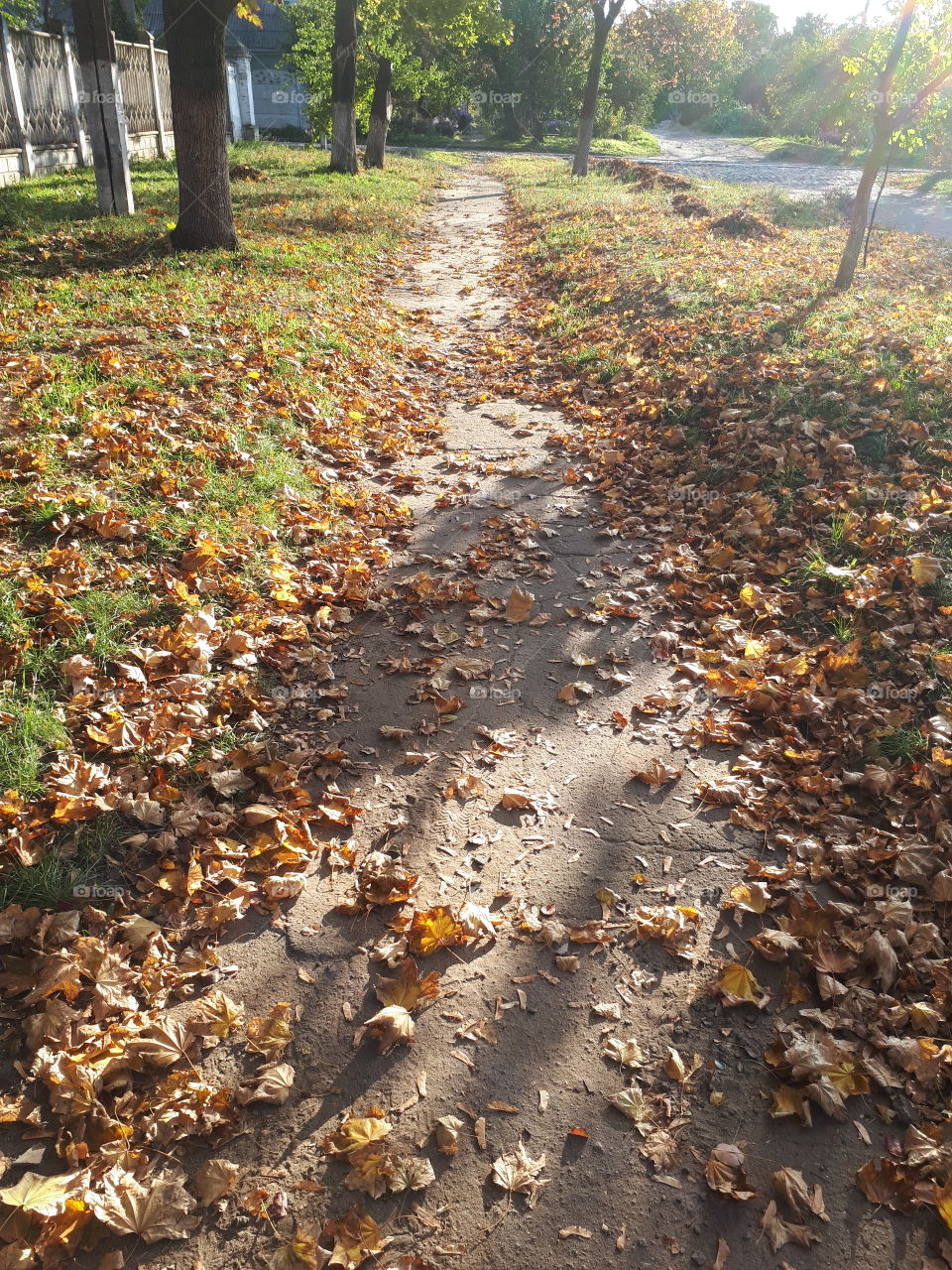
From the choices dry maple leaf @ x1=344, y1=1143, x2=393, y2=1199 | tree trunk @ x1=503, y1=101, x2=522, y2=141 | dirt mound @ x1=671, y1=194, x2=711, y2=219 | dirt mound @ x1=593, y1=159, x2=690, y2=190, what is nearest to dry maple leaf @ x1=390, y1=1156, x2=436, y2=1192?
dry maple leaf @ x1=344, y1=1143, x2=393, y2=1199

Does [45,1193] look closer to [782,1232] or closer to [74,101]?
[782,1232]

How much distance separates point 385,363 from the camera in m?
9.34

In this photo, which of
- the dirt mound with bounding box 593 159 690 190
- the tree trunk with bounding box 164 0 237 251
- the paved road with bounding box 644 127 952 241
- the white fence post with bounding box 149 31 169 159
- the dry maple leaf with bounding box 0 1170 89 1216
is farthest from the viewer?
the dirt mound with bounding box 593 159 690 190

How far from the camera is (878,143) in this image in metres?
9.61

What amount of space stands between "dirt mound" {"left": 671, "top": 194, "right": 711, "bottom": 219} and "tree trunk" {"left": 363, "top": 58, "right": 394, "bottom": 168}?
30.7 feet

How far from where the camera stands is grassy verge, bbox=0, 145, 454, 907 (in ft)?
11.6

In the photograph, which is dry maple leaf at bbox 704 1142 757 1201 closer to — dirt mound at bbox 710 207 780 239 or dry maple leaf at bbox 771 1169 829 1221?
dry maple leaf at bbox 771 1169 829 1221

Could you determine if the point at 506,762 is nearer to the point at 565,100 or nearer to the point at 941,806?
the point at 941,806

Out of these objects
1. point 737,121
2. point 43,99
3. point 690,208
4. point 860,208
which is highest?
point 737,121

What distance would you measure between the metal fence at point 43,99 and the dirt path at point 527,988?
13.4 m

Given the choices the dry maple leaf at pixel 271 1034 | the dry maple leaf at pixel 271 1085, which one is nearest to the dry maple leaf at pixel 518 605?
the dry maple leaf at pixel 271 1034

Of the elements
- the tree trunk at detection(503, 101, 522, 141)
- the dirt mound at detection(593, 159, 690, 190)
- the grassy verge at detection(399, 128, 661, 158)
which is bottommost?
the dirt mound at detection(593, 159, 690, 190)

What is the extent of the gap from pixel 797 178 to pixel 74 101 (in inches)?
879

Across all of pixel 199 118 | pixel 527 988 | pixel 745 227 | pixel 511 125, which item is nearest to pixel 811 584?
pixel 527 988
